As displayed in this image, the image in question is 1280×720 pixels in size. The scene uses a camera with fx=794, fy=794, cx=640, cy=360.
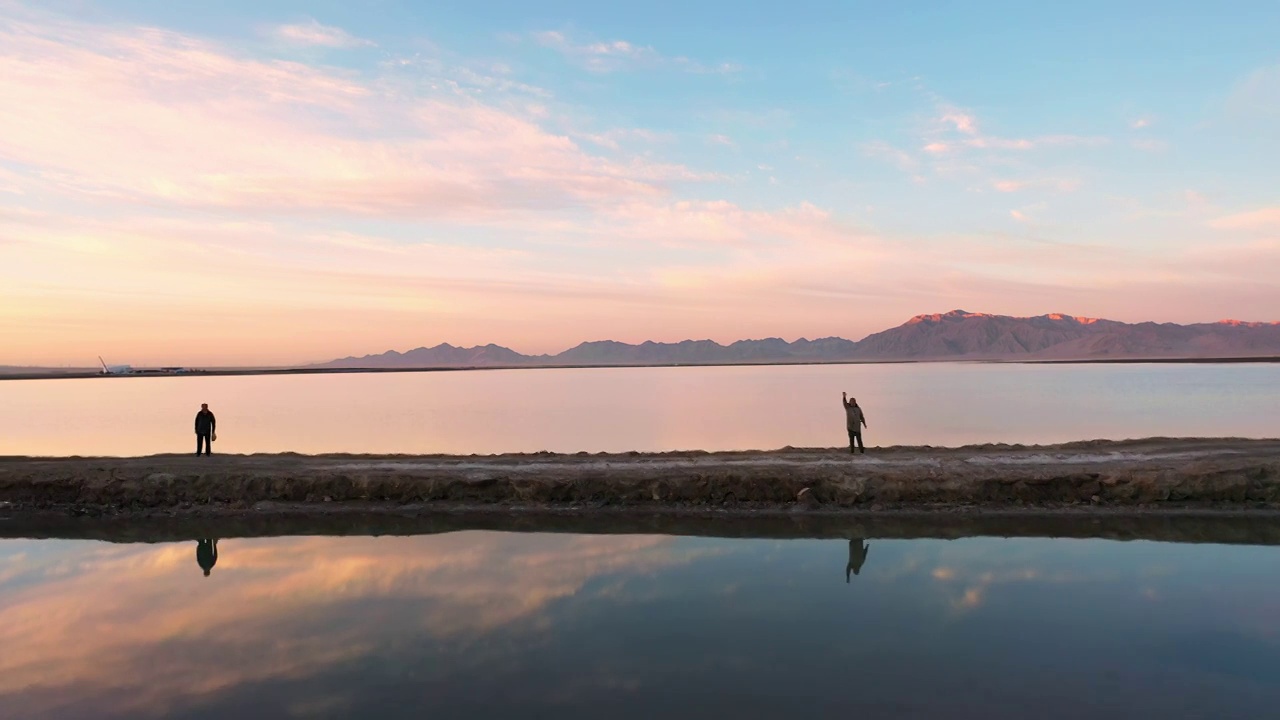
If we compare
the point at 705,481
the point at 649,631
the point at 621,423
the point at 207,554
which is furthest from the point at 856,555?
the point at 621,423

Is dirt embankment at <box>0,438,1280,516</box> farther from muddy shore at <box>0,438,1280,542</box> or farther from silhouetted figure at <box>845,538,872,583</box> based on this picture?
silhouetted figure at <box>845,538,872,583</box>

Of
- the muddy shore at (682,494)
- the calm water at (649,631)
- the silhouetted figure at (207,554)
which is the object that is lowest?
the silhouetted figure at (207,554)

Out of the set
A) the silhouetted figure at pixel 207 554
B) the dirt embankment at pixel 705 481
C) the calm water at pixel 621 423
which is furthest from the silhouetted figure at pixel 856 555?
the calm water at pixel 621 423

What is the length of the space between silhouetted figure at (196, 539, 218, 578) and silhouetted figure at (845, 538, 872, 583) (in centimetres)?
1135

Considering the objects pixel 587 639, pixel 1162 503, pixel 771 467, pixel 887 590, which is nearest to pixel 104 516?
pixel 587 639

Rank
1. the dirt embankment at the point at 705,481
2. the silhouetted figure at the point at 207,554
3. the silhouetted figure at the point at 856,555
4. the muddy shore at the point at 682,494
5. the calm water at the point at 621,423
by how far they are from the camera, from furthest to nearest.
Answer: the calm water at the point at 621,423 < the dirt embankment at the point at 705,481 < the muddy shore at the point at 682,494 < the silhouetted figure at the point at 207,554 < the silhouetted figure at the point at 856,555

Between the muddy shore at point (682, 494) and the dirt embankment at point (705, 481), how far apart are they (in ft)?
0.13

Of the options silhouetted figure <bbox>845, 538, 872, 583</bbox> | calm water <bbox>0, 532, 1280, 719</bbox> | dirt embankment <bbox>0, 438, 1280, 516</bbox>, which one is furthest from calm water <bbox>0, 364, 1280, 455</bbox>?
calm water <bbox>0, 532, 1280, 719</bbox>

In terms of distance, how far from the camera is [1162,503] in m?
18.0

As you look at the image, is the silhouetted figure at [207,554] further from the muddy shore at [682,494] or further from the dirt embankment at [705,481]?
the dirt embankment at [705,481]

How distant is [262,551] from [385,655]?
24.0 ft

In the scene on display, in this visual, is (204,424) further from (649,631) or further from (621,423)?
(621,423)

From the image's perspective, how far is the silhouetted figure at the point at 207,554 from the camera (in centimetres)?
1474

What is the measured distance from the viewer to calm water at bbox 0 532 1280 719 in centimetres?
→ 860
